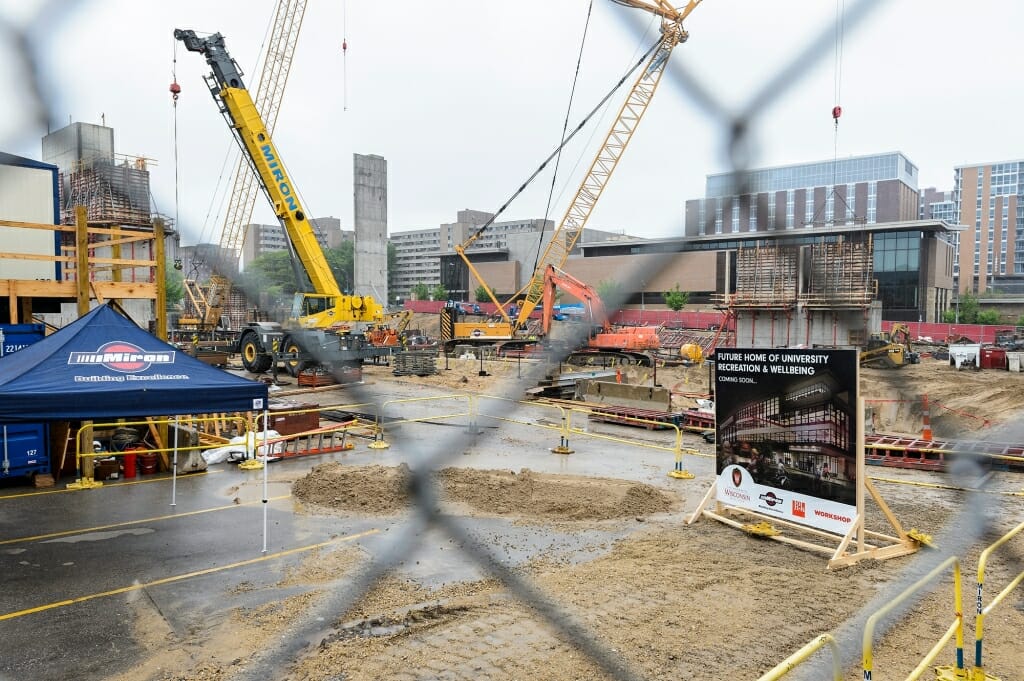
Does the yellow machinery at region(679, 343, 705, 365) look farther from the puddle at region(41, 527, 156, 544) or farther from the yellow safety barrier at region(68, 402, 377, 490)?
the puddle at region(41, 527, 156, 544)

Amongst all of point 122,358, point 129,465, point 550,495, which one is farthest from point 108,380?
point 550,495

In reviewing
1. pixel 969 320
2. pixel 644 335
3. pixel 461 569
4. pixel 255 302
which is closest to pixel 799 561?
pixel 461 569

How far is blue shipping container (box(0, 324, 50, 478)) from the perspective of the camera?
400 inches

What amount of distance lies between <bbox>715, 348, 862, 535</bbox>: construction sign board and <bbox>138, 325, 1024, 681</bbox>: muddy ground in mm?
488

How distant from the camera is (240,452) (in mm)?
12617

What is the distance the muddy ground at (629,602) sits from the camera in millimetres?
4887

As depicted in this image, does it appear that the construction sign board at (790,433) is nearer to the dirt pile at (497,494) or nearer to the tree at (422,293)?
the dirt pile at (497,494)

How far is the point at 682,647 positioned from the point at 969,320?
214 ft

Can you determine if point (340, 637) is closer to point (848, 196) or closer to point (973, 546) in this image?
point (848, 196)

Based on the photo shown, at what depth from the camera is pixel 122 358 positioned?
7027mm

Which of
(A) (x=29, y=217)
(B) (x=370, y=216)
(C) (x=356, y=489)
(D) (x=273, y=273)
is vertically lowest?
(C) (x=356, y=489)

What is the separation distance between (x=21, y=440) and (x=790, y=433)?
10717mm

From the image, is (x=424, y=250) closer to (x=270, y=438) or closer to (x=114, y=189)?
(x=270, y=438)

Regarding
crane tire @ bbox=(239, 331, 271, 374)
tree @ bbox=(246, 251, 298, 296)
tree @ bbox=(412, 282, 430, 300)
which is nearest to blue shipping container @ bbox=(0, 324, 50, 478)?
tree @ bbox=(246, 251, 298, 296)
